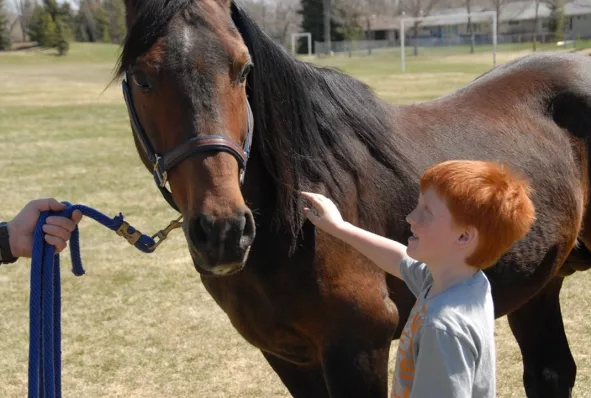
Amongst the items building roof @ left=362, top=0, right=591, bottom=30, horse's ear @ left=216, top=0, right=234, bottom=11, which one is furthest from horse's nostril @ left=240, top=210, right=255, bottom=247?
building roof @ left=362, top=0, right=591, bottom=30

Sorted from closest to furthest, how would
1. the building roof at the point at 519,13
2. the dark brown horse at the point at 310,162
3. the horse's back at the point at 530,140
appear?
1. the dark brown horse at the point at 310,162
2. the horse's back at the point at 530,140
3. the building roof at the point at 519,13

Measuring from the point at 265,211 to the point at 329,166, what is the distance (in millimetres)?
305

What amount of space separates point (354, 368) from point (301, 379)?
18.9 inches

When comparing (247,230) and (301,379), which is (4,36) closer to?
(301,379)

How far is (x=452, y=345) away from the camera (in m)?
1.62

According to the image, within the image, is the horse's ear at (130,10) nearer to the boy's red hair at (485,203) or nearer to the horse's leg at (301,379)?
the boy's red hair at (485,203)

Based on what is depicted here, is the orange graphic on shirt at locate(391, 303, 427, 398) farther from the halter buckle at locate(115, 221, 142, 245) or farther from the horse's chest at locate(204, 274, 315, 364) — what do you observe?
the halter buckle at locate(115, 221, 142, 245)

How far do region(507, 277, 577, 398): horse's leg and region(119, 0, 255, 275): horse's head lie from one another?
2386mm

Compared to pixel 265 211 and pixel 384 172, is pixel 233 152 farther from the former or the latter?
pixel 384 172

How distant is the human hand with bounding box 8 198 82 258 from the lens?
2250mm

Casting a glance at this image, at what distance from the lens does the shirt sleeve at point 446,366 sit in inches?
63.5

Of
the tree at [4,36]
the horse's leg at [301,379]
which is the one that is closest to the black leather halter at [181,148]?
the horse's leg at [301,379]

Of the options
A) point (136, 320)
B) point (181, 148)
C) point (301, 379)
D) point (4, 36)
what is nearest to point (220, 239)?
point (181, 148)

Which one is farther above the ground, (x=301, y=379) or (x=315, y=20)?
(x=315, y=20)
